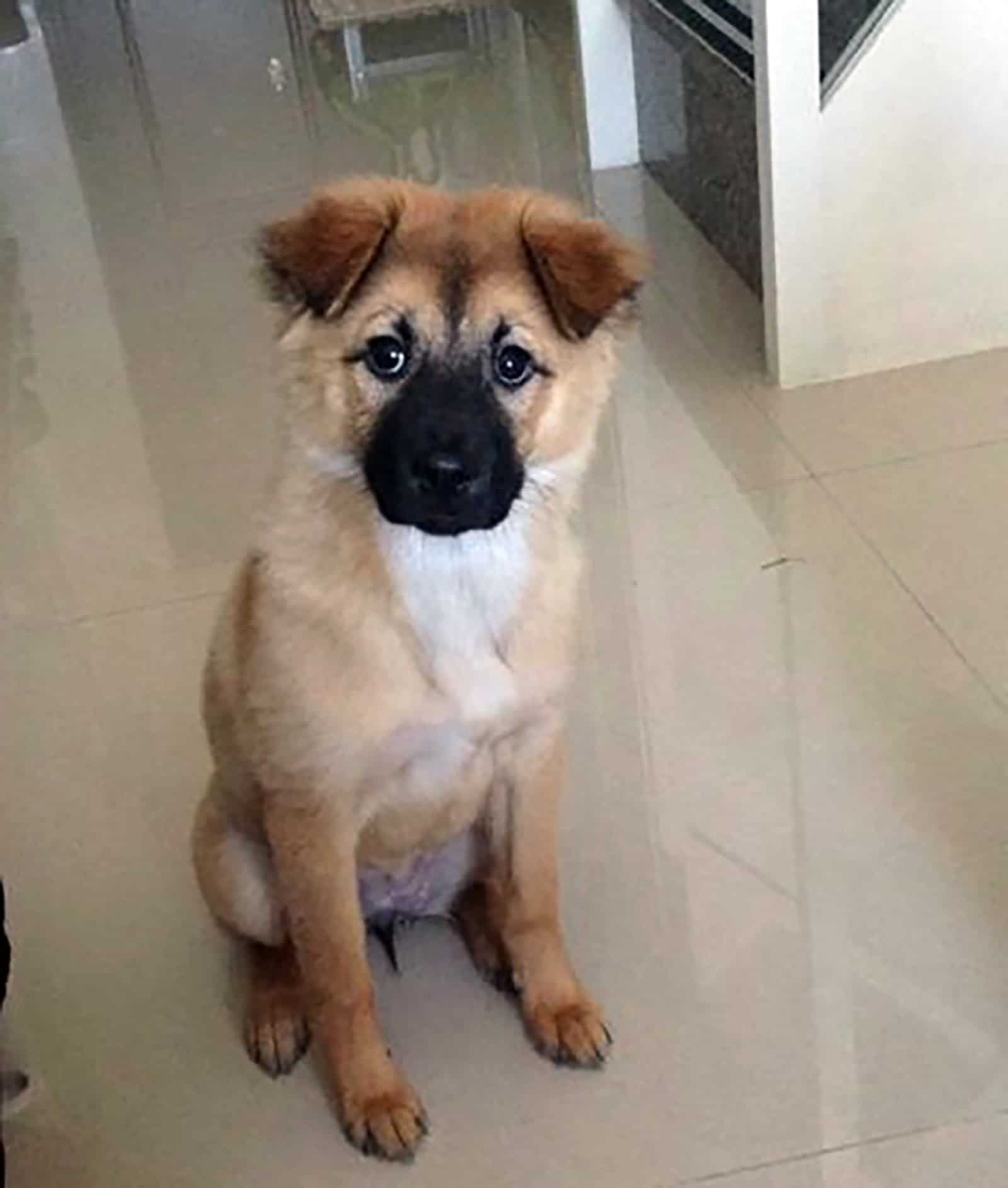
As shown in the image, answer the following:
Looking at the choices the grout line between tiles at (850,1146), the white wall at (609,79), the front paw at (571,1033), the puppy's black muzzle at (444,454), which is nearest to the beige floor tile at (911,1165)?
the grout line between tiles at (850,1146)

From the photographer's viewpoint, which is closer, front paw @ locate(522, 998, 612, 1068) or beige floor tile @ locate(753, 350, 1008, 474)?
front paw @ locate(522, 998, 612, 1068)

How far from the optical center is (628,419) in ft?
9.59

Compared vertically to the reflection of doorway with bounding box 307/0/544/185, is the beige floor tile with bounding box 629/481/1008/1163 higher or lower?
higher

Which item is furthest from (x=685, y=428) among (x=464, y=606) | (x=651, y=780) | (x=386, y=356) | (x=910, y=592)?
(x=386, y=356)

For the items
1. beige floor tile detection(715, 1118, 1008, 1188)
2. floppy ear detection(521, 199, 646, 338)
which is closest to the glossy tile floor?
beige floor tile detection(715, 1118, 1008, 1188)

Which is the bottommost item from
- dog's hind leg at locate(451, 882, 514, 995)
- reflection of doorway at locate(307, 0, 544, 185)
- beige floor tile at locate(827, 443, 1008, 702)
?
reflection of doorway at locate(307, 0, 544, 185)

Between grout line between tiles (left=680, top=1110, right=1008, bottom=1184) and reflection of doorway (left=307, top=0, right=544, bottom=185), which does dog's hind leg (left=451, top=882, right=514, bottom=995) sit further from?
reflection of doorway (left=307, top=0, right=544, bottom=185)

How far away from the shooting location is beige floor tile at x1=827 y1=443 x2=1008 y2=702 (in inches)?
90.5

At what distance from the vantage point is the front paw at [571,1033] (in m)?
1.72

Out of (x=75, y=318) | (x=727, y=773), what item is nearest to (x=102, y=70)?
(x=75, y=318)

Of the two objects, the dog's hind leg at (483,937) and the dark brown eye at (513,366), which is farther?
the dog's hind leg at (483,937)

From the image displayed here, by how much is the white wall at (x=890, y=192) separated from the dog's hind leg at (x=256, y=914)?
1456mm

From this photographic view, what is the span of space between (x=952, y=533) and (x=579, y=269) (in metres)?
1.16

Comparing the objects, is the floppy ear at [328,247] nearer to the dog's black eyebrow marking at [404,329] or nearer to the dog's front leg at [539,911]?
the dog's black eyebrow marking at [404,329]
